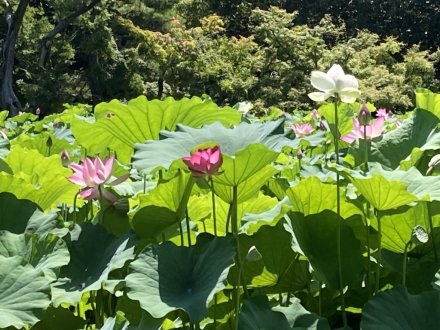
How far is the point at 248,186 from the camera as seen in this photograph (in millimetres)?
788

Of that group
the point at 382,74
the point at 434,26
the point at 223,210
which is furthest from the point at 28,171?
the point at 434,26

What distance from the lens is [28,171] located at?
3.48 feet

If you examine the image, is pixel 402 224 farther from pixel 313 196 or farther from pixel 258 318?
pixel 258 318

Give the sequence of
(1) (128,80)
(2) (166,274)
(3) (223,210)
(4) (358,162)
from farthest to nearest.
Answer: (1) (128,80), (4) (358,162), (3) (223,210), (2) (166,274)

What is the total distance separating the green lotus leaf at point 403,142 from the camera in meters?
0.98

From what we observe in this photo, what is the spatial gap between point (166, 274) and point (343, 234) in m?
0.21

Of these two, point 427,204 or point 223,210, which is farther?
point 223,210

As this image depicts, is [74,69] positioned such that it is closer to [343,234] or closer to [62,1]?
[62,1]

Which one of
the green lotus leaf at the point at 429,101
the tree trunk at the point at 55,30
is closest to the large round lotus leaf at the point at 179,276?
the green lotus leaf at the point at 429,101

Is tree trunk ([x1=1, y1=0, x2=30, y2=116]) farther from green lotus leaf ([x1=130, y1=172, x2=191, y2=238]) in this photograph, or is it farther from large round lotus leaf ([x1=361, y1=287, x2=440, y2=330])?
large round lotus leaf ([x1=361, y1=287, x2=440, y2=330])

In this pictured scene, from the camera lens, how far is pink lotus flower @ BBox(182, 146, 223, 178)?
0.68 metres

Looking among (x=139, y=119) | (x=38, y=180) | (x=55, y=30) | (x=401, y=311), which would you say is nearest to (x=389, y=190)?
(x=401, y=311)

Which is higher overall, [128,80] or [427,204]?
[427,204]

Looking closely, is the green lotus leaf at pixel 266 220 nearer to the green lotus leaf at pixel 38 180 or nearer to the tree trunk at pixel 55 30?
the green lotus leaf at pixel 38 180
